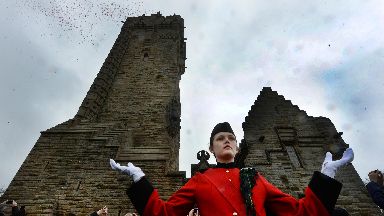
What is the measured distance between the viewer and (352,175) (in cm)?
870

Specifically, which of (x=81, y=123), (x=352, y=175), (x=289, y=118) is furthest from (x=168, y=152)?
(x=352, y=175)

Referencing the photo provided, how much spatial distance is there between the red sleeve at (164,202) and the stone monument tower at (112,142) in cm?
492

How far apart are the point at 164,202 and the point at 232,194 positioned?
0.58 metres

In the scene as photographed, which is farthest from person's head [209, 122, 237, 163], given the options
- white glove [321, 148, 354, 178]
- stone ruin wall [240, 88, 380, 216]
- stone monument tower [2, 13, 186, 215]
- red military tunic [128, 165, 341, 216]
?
stone ruin wall [240, 88, 380, 216]

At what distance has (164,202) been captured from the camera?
2.78m

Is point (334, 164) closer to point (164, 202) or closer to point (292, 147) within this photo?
point (164, 202)

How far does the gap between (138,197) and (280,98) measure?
9590 mm

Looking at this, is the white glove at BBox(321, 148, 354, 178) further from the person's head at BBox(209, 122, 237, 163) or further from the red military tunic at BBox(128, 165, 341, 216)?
the person's head at BBox(209, 122, 237, 163)

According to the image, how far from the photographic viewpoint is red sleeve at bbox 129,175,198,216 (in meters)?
2.63

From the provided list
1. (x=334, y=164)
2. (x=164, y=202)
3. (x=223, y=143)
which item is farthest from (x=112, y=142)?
(x=334, y=164)

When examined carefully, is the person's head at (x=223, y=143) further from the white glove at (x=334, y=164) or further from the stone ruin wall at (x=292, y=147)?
the stone ruin wall at (x=292, y=147)

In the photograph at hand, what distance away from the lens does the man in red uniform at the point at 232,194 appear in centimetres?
252

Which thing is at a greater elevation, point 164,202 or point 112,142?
point 112,142

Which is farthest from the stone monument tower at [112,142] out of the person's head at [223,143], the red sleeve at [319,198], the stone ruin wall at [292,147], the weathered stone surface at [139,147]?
the red sleeve at [319,198]
